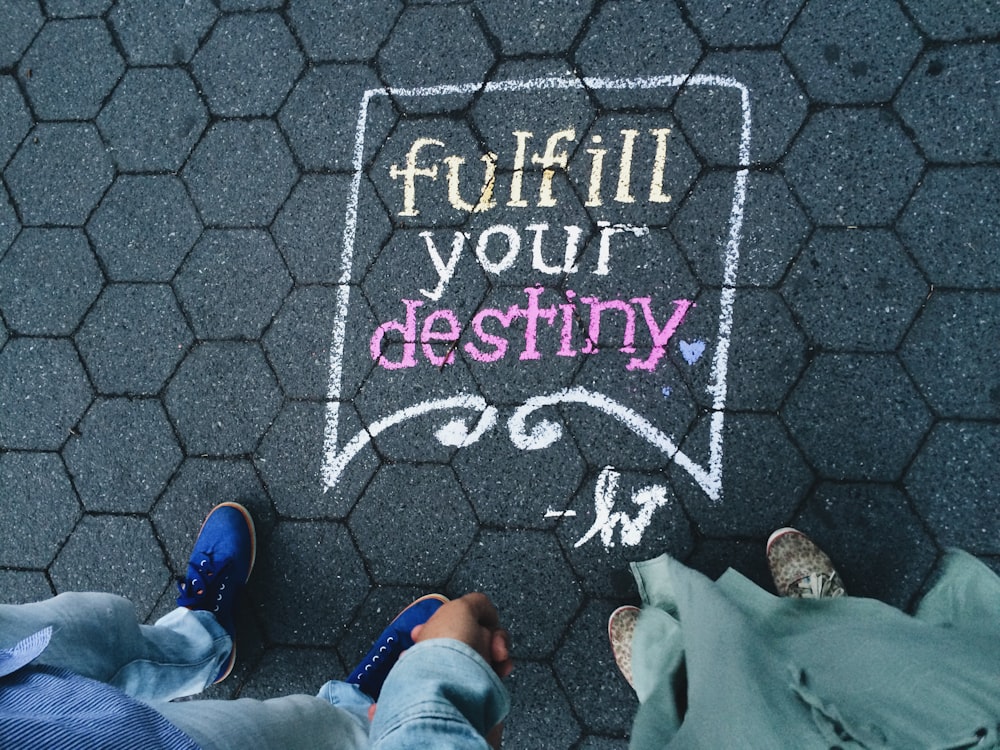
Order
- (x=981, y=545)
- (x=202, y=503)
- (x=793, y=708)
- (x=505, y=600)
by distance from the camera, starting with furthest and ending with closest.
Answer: (x=202, y=503) → (x=505, y=600) → (x=981, y=545) → (x=793, y=708)

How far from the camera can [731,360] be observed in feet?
7.13

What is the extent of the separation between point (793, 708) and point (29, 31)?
3.20 m

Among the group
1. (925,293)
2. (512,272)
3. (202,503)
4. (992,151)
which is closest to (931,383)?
(925,293)

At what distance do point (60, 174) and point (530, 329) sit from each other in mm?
1764

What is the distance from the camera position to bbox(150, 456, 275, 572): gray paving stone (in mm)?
2363

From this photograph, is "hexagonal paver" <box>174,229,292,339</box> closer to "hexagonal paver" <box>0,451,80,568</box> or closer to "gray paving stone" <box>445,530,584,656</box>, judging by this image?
"hexagonal paver" <box>0,451,80,568</box>

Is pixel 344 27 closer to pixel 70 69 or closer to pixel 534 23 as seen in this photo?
pixel 534 23

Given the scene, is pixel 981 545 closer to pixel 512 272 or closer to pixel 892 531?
pixel 892 531

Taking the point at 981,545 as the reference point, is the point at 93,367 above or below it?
above

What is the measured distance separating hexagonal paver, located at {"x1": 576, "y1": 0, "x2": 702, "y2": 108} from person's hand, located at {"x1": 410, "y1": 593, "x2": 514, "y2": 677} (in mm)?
1586

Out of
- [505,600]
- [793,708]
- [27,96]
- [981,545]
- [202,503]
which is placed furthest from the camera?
[27,96]

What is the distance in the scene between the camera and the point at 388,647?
2.16 meters

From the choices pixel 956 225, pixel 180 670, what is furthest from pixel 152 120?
pixel 956 225

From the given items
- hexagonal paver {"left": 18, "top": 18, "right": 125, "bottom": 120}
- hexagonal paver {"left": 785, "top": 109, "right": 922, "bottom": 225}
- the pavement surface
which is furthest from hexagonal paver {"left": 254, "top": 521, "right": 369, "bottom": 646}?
hexagonal paver {"left": 785, "top": 109, "right": 922, "bottom": 225}
